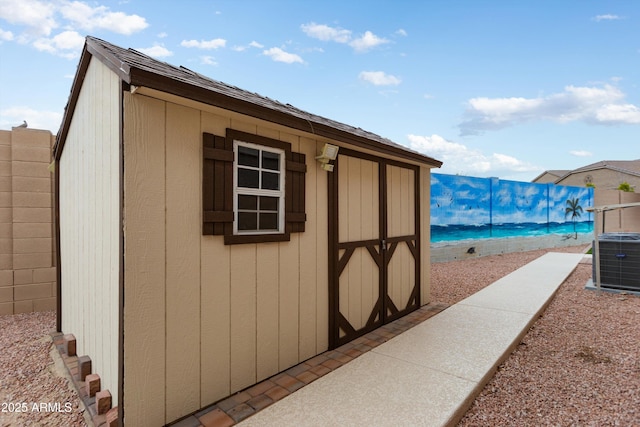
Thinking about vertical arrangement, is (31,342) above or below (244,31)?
below

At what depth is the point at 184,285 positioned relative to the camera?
228 centimetres

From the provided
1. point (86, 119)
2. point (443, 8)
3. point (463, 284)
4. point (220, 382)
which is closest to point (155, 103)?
point (86, 119)

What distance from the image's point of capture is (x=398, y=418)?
7.04 feet

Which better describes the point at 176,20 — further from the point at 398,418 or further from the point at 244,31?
the point at 398,418

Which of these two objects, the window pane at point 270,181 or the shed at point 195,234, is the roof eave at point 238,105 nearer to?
the shed at point 195,234

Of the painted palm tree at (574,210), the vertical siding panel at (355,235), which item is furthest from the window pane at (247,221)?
the painted palm tree at (574,210)

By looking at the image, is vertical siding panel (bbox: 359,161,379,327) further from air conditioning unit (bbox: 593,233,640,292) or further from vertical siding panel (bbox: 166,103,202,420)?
air conditioning unit (bbox: 593,233,640,292)

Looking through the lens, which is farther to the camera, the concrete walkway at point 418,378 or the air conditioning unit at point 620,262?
the air conditioning unit at point 620,262

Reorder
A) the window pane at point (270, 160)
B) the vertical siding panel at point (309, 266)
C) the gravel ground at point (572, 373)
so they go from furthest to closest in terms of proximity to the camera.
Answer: the vertical siding panel at point (309, 266) < the window pane at point (270, 160) < the gravel ground at point (572, 373)

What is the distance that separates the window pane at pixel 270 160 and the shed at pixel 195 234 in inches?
0.4

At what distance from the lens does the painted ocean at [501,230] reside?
415 inches

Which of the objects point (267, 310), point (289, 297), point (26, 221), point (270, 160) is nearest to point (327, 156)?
point (270, 160)

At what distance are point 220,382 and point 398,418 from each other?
1.47m

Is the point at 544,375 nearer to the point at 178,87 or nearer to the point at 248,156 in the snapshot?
the point at 248,156
